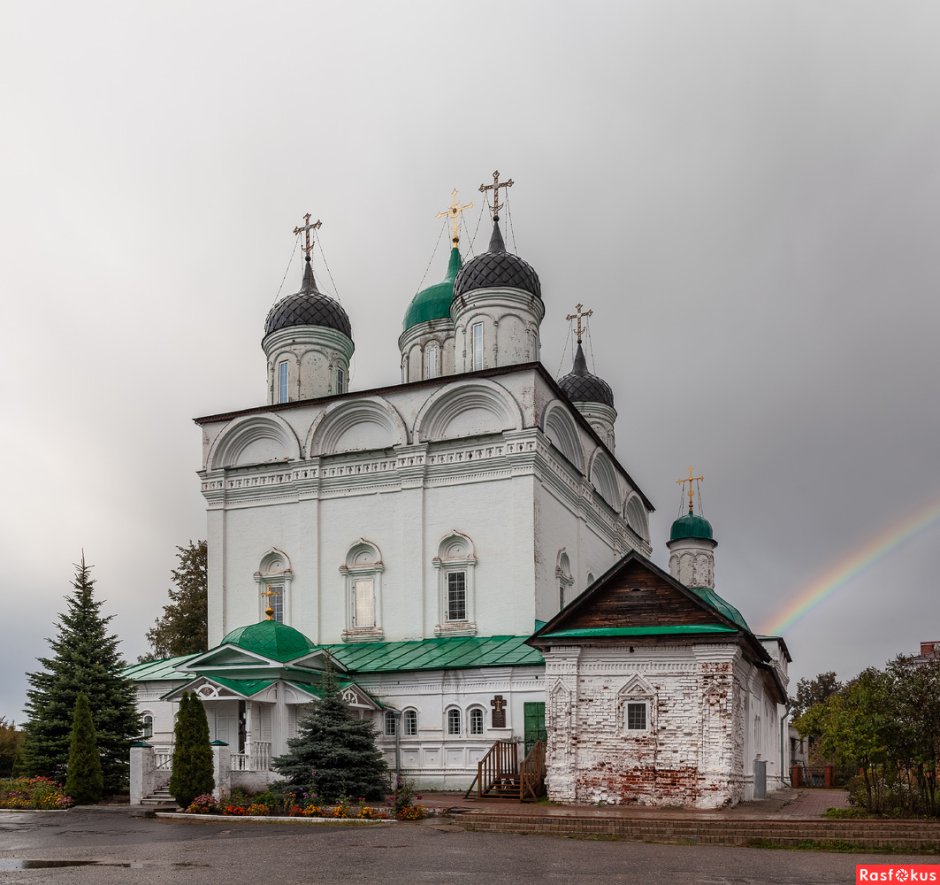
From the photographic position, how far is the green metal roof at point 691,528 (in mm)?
41750

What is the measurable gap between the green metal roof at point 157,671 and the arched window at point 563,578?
9.19 meters

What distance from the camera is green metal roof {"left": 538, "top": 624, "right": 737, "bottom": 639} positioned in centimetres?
1869

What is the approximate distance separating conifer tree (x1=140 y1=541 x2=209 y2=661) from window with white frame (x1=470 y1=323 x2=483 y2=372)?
13505mm

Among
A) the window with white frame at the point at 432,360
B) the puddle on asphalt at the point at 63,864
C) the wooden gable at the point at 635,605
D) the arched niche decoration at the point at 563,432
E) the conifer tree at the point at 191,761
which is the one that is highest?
the window with white frame at the point at 432,360

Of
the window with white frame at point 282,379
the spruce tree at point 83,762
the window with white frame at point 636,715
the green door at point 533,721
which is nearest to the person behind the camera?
the window with white frame at point 636,715

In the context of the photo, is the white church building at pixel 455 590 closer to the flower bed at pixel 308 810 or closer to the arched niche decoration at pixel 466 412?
the arched niche decoration at pixel 466 412

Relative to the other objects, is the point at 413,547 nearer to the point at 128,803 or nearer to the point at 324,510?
the point at 324,510

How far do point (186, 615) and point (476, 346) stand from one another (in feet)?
48.5

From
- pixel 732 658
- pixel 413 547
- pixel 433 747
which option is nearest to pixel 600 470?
pixel 413 547

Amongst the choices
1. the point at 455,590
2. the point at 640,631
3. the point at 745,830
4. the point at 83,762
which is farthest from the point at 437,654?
the point at 745,830

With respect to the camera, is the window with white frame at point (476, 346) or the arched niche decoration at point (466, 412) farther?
the window with white frame at point (476, 346)

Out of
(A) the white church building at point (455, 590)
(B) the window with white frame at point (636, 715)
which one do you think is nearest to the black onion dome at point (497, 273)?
(A) the white church building at point (455, 590)

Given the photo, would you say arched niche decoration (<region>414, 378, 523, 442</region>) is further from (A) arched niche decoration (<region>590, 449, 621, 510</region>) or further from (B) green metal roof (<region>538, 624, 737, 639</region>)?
(B) green metal roof (<region>538, 624, 737, 639</region>)

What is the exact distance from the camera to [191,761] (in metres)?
19.5
